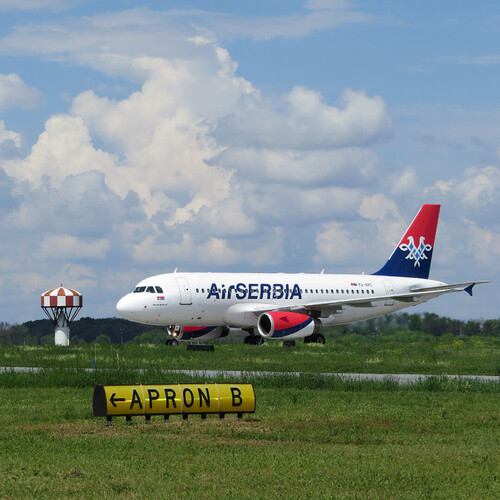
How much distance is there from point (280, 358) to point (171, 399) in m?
23.7

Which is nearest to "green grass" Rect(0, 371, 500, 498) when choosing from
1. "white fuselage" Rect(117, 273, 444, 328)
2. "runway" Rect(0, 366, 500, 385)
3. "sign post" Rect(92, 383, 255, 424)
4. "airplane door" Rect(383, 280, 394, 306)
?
"sign post" Rect(92, 383, 255, 424)

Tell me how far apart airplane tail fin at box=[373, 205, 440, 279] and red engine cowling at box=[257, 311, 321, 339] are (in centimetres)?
1443

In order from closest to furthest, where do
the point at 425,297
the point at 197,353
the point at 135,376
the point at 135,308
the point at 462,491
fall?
the point at 462,491 < the point at 135,376 < the point at 197,353 < the point at 135,308 < the point at 425,297

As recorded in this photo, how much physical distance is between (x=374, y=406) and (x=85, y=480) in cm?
1189

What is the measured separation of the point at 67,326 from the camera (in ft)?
216

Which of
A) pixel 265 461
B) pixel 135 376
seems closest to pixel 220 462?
pixel 265 461

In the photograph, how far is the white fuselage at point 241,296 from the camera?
51875 millimetres

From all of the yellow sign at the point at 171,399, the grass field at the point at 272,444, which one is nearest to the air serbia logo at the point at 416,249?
the grass field at the point at 272,444

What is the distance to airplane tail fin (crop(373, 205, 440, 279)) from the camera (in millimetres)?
67188

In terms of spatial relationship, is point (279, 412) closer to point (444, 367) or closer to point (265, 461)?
point (265, 461)

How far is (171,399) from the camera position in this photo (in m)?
20.5

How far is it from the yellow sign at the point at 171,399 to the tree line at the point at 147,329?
39.7 metres

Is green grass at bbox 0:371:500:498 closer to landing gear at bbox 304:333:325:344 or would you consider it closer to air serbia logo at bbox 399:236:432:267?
landing gear at bbox 304:333:325:344

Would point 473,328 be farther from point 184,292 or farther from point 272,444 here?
point 272,444
